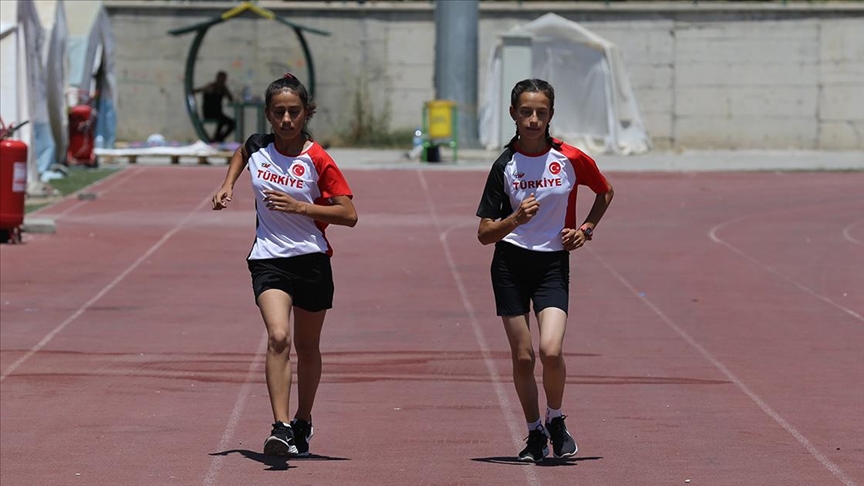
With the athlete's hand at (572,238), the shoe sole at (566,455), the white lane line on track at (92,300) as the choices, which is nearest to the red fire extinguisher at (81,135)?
the white lane line on track at (92,300)

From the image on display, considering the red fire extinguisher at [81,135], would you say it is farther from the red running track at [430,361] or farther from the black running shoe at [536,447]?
the black running shoe at [536,447]

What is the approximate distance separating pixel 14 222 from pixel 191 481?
11.7 m

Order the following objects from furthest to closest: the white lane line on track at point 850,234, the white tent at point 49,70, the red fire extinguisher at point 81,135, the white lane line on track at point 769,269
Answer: the red fire extinguisher at point 81,135
the white tent at point 49,70
the white lane line on track at point 850,234
the white lane line on track at point 769,269

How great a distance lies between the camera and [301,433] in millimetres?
7605

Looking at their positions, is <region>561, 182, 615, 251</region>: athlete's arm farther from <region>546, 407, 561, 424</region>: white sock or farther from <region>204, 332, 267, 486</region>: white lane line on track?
<region>204, 332, 267, 486</region>: white lane line on track

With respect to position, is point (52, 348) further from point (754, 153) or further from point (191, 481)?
point (754, 153)

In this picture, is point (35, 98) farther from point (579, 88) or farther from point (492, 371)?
point (492, 371)

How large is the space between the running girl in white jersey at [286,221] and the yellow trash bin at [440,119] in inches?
1051

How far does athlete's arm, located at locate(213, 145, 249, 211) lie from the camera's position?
7.24 metres

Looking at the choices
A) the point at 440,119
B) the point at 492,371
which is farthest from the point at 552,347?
the point at 440,119

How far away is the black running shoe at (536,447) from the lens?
7508 millimetres

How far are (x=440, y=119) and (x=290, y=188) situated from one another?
27127mm

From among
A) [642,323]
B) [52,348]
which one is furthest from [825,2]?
[52,348]

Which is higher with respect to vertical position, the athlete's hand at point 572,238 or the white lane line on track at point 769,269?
the athlete's hand at point 572,238
